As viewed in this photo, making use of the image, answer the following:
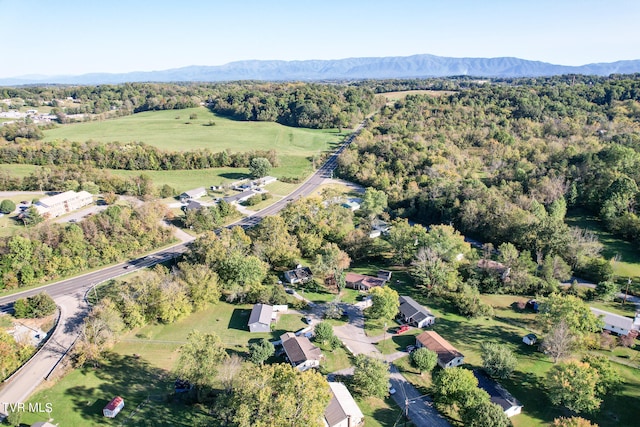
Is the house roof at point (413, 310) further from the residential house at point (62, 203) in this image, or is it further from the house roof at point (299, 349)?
the residential house at point (62, 203)

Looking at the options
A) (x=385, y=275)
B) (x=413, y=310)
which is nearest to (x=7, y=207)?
(x=385, y=275)

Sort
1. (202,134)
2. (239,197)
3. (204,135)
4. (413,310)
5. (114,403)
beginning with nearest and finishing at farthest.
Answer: (114,403), (413,310), (239,197), (204,135), (202,134)

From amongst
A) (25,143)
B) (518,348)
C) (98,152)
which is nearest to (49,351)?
(518,348)

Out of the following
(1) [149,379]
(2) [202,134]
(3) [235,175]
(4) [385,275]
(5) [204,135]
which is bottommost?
(1) [149,379]

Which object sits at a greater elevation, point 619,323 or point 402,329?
point 619,323

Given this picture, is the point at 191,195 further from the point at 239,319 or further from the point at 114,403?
the point at 114,403

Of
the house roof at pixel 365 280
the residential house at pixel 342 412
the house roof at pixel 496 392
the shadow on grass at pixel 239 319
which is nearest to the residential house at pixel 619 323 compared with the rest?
the house roof at pixel 496 392

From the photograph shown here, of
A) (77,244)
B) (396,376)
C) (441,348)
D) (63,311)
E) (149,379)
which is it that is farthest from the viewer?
(77,244)
